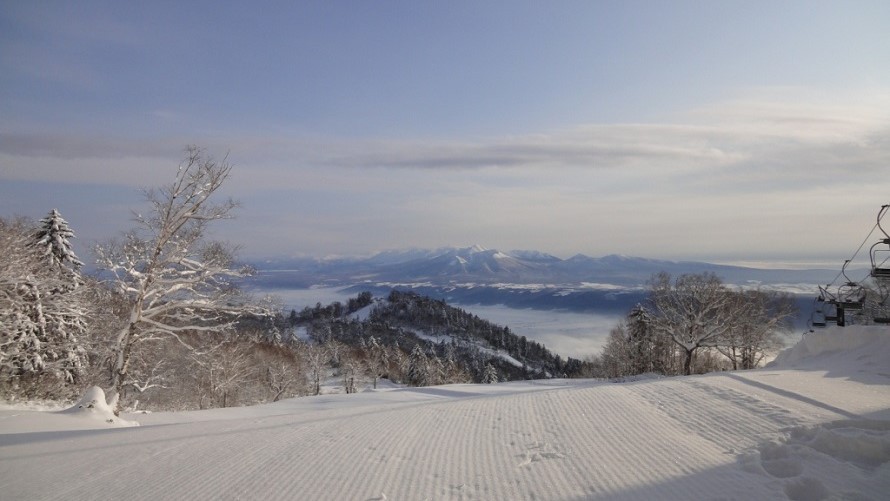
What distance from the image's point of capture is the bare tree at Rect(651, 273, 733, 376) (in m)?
26.1

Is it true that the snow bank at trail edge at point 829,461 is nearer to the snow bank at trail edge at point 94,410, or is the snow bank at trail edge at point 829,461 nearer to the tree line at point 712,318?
the snow bank at trail edge at point 94,410

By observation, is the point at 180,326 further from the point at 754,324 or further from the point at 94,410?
the point at 754,324

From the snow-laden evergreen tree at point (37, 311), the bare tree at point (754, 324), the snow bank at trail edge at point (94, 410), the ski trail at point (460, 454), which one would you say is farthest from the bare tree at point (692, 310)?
the snow-laden evergreen tree at point (37, 311)

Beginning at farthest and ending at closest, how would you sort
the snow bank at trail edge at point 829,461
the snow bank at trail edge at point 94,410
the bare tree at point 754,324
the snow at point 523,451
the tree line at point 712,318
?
Result: the bare tree at point 754,324, the tree line at point 712,318, the snow bank at trail edge at point 94,410, the snow at point 523,451, the snow bank at trail edge at point 829,461

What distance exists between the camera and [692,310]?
2634 centimetres

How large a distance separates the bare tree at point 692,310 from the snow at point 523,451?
18563 mm

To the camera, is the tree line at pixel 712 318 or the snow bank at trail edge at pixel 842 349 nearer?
the snow bank at trail edge at pixel 842 349

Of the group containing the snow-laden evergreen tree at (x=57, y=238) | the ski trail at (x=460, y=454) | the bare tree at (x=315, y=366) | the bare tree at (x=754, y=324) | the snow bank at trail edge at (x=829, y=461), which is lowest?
the bare tree at (x=315, y=366)

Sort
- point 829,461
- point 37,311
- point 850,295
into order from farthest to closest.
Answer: point 37,311 < point 850,295 < point 829,461

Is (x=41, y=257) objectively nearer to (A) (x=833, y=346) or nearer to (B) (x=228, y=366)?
(B) (x=228, y=366)

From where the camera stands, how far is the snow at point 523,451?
4.78 m

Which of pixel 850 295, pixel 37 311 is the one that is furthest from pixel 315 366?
pixel 850 295

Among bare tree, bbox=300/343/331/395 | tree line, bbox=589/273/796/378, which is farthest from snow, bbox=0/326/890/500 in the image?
bare tree, bbox=300/343/331/395

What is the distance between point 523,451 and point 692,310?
968 inches
